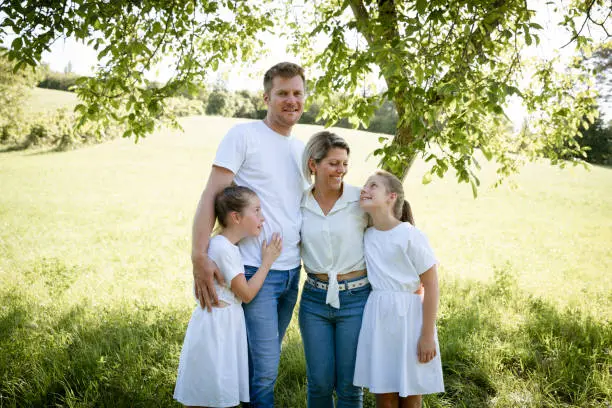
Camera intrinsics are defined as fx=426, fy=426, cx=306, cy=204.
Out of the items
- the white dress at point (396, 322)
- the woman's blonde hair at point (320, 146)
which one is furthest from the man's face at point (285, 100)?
the white dress at point (396, 322)

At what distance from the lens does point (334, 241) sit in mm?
3254

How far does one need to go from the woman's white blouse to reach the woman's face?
0.49ft

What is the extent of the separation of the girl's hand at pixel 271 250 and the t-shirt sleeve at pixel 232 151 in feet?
1.94

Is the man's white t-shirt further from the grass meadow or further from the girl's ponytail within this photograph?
the grass meadow

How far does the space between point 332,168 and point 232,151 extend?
0.77 metres

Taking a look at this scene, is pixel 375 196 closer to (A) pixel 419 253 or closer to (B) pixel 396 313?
(A) pixel 419 253

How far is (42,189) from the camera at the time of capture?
22156 mm

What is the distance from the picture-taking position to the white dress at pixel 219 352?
115 inches

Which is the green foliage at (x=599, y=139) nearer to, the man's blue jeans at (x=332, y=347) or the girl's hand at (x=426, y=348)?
the girl's hand at (x=426, y=348)

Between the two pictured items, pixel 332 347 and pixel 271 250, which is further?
pixel 332 347

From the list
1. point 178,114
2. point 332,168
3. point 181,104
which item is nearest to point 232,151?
point 332,168

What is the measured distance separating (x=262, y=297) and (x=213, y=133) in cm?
4231

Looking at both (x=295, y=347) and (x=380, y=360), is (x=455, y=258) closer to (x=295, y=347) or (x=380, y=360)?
(x=295, y=347)

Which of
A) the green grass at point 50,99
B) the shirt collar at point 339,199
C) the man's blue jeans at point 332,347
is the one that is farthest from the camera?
the green grass at point 50,99
